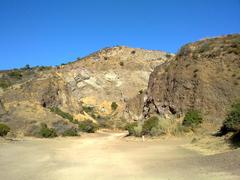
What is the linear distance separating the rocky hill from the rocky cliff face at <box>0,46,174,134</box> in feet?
35.9

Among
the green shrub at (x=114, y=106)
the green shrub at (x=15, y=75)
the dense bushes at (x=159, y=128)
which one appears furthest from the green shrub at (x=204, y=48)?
the green shrub at (x=15, y=75)

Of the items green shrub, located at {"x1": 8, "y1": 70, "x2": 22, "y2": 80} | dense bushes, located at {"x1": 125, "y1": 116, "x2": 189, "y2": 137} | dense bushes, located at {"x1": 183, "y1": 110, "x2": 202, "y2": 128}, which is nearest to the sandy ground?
dense bushes, located at {"x1": 125, "y1": 116, "x2": 189, "y2": 137}

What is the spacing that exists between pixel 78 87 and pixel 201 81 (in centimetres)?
4401

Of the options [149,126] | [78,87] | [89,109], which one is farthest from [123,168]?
[78,87]

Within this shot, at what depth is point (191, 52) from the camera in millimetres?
42469

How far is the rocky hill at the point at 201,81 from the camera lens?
3416cm

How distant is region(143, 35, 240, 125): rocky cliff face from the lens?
34250 millimetres

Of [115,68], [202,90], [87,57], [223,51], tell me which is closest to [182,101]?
[202,90]

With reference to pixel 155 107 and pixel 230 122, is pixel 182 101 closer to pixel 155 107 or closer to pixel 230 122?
pixel 155 107

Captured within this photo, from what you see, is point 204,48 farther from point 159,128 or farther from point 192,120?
point 159,128

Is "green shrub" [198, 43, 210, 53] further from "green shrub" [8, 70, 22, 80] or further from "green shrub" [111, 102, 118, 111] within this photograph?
"green shrub" [8, 70, 22, 80]

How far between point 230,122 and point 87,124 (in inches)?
1068

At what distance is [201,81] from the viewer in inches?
1455

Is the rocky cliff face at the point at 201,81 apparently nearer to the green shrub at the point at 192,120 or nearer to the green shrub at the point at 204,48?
the green shrub at the point at 204,48
